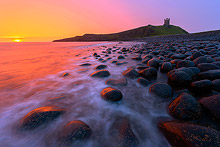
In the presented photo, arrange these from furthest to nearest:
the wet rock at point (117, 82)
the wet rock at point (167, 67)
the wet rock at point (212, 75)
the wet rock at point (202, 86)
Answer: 1. the wet rock at point (167, 67)
2. the wet rock at point (117, 82)
3. the wet rock at point (212, 75)
4. the wet rock at point (202, 86)

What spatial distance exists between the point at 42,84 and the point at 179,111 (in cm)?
267

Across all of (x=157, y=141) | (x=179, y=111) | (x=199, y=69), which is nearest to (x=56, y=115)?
(x=157, y=141)

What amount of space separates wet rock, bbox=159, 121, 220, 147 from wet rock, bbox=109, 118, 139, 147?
355mm

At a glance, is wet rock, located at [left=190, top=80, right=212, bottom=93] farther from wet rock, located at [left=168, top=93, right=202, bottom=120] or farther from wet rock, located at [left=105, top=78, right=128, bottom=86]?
wet rock, located at [left=105, top=78, right=128, bottom=86]

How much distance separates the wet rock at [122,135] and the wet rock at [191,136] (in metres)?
0.36

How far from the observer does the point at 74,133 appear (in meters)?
1.06

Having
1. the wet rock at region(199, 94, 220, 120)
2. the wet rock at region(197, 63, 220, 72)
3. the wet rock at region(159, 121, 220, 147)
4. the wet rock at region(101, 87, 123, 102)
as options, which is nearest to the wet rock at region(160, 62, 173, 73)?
the wet rock at region(197, 63, 220, 72)

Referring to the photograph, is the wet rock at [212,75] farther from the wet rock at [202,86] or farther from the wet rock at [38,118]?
the wet rock at [38,118]

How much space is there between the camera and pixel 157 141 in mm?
1062

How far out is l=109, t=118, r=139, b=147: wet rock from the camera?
1.02 meters

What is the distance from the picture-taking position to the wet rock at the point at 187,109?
1.21 metres

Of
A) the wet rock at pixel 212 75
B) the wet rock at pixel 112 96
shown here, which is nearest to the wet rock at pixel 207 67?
the wet rock at pixel 212 75

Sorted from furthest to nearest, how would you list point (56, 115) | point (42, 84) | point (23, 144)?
point (42, 84), point (56, 115), point (23, 144)

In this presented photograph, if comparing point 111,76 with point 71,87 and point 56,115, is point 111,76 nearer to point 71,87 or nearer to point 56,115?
point 71,87
